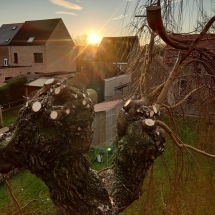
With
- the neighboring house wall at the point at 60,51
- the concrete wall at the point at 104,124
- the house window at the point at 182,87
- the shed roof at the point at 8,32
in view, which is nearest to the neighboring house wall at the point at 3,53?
the shed roof at the point at 8,32

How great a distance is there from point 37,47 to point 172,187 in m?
20.6

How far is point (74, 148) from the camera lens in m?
2.17

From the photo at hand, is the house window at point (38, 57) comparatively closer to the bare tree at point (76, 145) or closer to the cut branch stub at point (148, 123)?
the bare tree at point (76, 145)

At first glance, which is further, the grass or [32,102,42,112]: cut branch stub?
the grass

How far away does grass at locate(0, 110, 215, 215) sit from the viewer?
334cm

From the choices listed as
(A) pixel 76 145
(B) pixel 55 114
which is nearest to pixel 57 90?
(B) pixel 55 114

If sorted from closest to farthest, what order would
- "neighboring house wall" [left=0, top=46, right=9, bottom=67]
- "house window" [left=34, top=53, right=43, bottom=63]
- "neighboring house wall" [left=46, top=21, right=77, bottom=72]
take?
"house window" [left=34, top=53, right=43, bottom=63]
"neighboring house wall" [left=46, top=21, right=77, bottom=72]
"neighboring house wall" [left=0, top=46, right=9, bottom=67]

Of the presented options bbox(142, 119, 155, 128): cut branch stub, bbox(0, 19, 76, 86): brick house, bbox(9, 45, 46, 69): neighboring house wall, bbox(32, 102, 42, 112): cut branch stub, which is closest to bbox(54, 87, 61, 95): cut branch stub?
bbox(32, 102, 42, 112): cut branch stub

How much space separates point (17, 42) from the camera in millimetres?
22500

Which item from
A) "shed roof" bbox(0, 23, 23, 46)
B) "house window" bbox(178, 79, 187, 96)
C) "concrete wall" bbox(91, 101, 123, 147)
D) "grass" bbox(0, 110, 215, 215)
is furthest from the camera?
"shed roof" bbox(0, 23, 23, 46)

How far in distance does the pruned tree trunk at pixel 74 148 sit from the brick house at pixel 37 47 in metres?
19.1

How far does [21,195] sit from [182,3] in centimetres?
682

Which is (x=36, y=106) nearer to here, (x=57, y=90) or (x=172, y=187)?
(x=57, y=90)

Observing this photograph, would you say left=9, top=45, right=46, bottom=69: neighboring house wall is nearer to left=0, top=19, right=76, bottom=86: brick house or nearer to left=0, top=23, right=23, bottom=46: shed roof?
left=0, top=19, right=76, bottom=86: brick house
